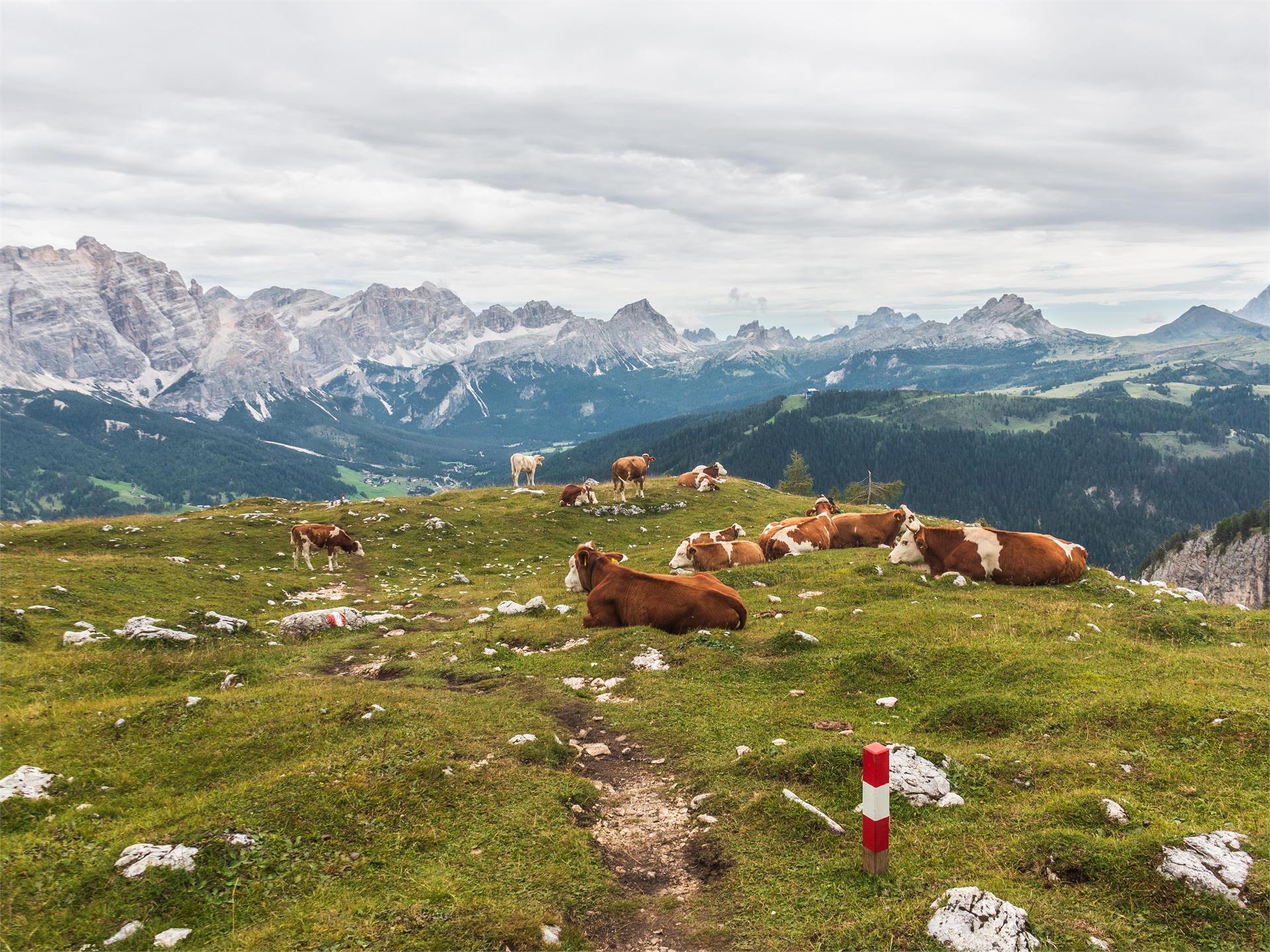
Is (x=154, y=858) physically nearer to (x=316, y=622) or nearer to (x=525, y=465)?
(x=316, y=622)

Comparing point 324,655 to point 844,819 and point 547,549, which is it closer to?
point 844,819

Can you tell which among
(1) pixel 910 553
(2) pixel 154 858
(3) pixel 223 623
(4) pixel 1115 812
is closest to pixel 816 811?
(4) pixel 1115 812

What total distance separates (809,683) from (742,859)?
20.6ft

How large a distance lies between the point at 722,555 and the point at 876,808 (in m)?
21.0

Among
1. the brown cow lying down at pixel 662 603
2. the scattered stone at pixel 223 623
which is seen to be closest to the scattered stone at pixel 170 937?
the brown cow lying down at pixel 662 603

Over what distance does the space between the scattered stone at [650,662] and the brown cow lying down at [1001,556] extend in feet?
39.7

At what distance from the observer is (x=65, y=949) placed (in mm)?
6727

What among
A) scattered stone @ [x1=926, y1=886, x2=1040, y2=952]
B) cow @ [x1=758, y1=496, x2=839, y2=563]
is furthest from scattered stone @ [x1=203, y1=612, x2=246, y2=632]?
cow @ [x1=758, y1=496, x2=839, y2=563]

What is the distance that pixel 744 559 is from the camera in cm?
2891

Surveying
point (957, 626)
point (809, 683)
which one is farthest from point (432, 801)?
point (957, 626)

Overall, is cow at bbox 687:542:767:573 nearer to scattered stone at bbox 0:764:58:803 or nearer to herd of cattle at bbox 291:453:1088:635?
herd of cattle at bbox 291:453:1088:635

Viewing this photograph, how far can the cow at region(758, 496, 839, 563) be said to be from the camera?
1185 inches

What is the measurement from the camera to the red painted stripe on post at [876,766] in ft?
23.7

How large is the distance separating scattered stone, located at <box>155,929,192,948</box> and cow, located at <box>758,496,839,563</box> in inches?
994
